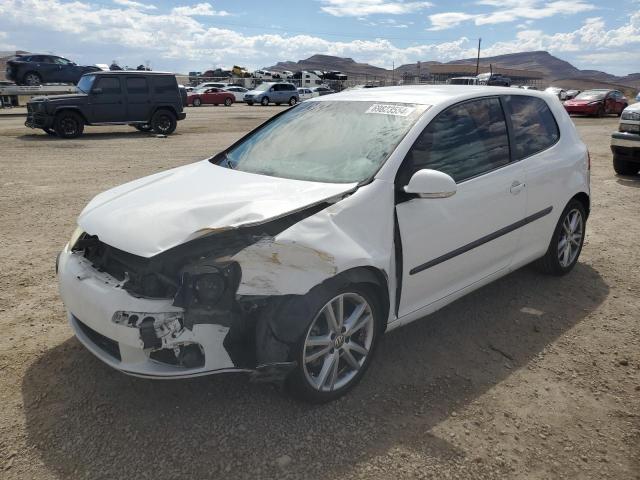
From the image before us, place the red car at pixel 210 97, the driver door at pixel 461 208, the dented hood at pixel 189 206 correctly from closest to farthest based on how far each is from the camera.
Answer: the dented hood at pixel 189 206
the driver door at pixel 461 208
the red car at pixel 210 97

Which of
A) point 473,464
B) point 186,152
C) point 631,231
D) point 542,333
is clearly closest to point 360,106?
point 542,333

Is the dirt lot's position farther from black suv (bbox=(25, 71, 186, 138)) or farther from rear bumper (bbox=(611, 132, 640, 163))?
black suv (bbox=(25, 71, 186, 138))

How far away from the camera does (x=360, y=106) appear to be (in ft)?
12.1

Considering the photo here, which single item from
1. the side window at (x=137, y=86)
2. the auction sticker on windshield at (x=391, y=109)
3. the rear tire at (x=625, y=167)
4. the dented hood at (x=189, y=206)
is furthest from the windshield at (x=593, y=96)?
the dented hood at (x=189, y=206)

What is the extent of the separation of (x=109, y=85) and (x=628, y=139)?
1315 centimetres

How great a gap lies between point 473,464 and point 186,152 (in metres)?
11.3

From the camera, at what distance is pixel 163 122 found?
1644cm

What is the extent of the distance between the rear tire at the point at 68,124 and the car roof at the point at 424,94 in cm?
1266

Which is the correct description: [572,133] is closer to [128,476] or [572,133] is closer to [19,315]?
[128,476]

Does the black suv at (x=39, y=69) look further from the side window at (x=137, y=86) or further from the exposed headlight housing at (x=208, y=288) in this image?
the exposed headlight housing at (x=208, y=288)

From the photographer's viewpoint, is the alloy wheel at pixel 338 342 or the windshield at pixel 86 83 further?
the windshield at pixel 86 83

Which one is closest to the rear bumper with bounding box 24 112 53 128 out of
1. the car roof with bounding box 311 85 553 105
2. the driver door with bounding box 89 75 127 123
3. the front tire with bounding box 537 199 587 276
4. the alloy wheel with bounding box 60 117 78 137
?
the alloy wheel with bounding box 60 117 78 137

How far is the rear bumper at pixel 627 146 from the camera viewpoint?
8952 millimetres

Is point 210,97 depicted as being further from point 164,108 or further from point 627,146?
point 627,146
